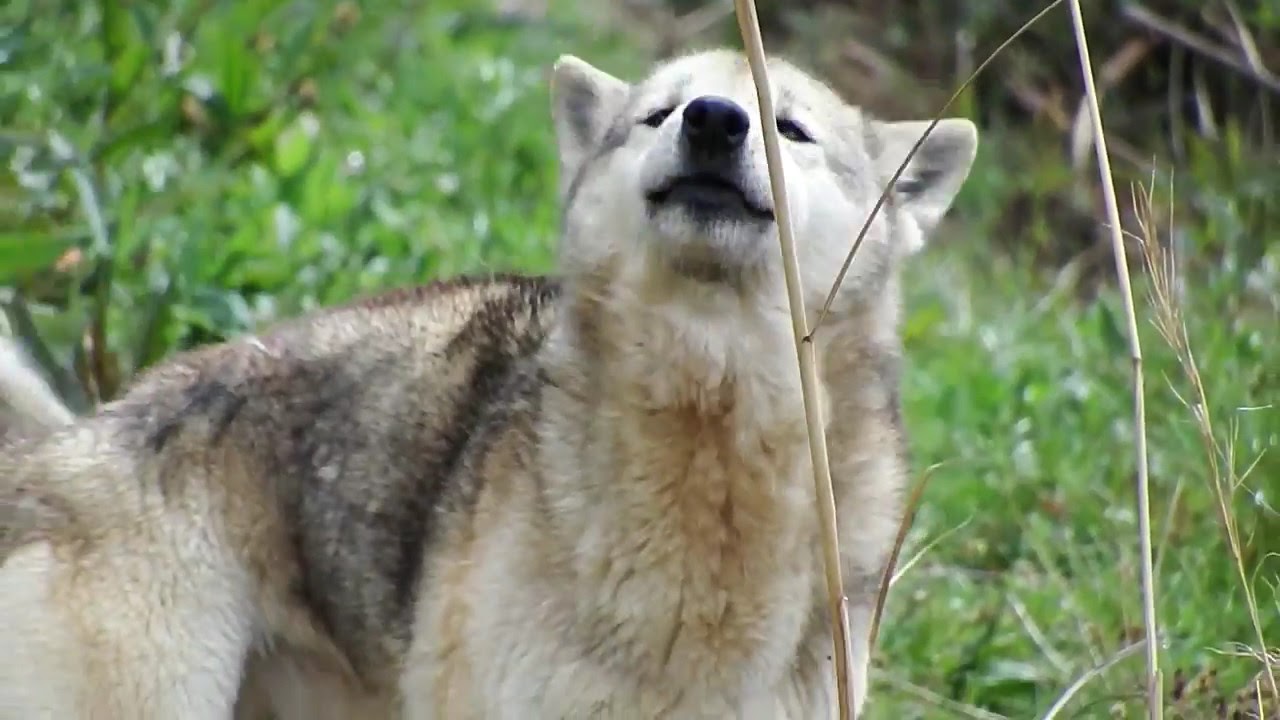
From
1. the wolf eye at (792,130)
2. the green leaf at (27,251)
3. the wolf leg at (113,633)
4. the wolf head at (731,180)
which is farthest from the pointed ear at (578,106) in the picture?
the green leaf at (27,251)

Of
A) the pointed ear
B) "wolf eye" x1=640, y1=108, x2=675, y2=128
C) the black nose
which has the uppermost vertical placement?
the pointed ear

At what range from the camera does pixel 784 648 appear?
3.56m

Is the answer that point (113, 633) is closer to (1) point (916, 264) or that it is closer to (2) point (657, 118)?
(2) point (657, 118)

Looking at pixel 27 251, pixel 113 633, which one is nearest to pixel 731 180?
pixel 113 633

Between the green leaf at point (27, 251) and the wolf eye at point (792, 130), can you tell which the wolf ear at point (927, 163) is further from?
the green leaf at point (27, 251)

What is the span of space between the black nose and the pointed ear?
0.72 metres

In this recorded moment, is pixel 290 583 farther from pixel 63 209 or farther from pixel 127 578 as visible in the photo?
pixel 63 209

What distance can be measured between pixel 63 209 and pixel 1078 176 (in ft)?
17.0

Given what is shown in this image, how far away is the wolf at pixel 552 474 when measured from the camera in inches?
139

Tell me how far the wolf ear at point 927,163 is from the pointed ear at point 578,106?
0.62 metres

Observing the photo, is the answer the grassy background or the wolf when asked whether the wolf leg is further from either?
the grassy background

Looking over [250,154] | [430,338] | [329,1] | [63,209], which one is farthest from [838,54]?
A: [430,338]

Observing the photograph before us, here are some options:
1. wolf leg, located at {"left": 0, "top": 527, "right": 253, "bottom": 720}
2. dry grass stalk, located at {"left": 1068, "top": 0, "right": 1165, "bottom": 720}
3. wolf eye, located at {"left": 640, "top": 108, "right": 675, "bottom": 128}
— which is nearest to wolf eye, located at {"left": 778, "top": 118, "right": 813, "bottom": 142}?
wolf eye, located at {"left": 640, "top": 108, "right": 675, "bottom": 128}

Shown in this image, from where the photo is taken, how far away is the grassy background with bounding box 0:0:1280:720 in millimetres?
5023
